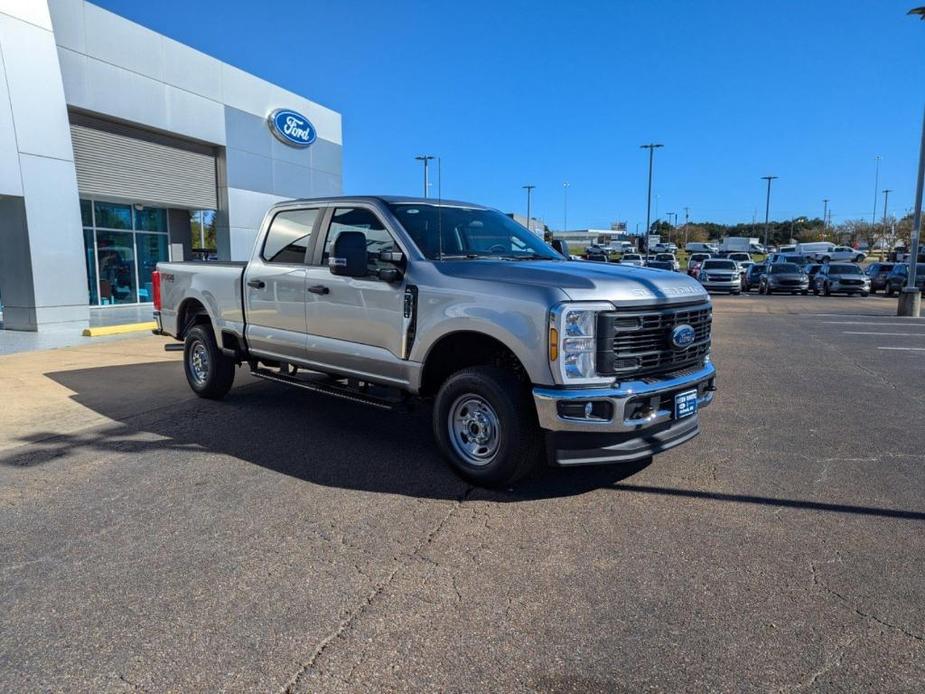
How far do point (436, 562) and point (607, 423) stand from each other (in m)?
1.38

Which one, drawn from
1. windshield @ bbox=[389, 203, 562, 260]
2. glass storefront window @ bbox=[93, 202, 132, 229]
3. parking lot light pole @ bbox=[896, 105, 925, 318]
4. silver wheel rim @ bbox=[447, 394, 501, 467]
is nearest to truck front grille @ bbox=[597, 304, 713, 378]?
silver wheel rim @ bbox=[447, 394, 501, 467]

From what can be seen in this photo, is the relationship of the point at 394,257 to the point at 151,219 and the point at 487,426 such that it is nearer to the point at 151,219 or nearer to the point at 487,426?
the point at 487,426

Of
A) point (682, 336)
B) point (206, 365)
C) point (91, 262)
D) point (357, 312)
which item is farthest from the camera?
point (91, 262)

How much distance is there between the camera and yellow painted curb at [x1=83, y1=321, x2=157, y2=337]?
12.8 metres

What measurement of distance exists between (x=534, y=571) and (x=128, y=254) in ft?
59.0

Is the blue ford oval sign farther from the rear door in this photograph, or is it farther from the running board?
the running board

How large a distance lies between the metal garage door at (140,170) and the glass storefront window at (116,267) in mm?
1721

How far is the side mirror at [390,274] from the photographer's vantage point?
16.6ft

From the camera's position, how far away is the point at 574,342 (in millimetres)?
4180

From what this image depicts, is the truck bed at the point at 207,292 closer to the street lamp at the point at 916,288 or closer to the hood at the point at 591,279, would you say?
the hood at the point at 591,279

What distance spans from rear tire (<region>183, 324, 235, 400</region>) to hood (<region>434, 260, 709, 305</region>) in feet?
11.4

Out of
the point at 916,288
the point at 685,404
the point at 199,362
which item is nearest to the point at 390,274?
the point at 685,404

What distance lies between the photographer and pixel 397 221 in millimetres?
5410

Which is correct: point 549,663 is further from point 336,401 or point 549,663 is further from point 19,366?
point 19,366
